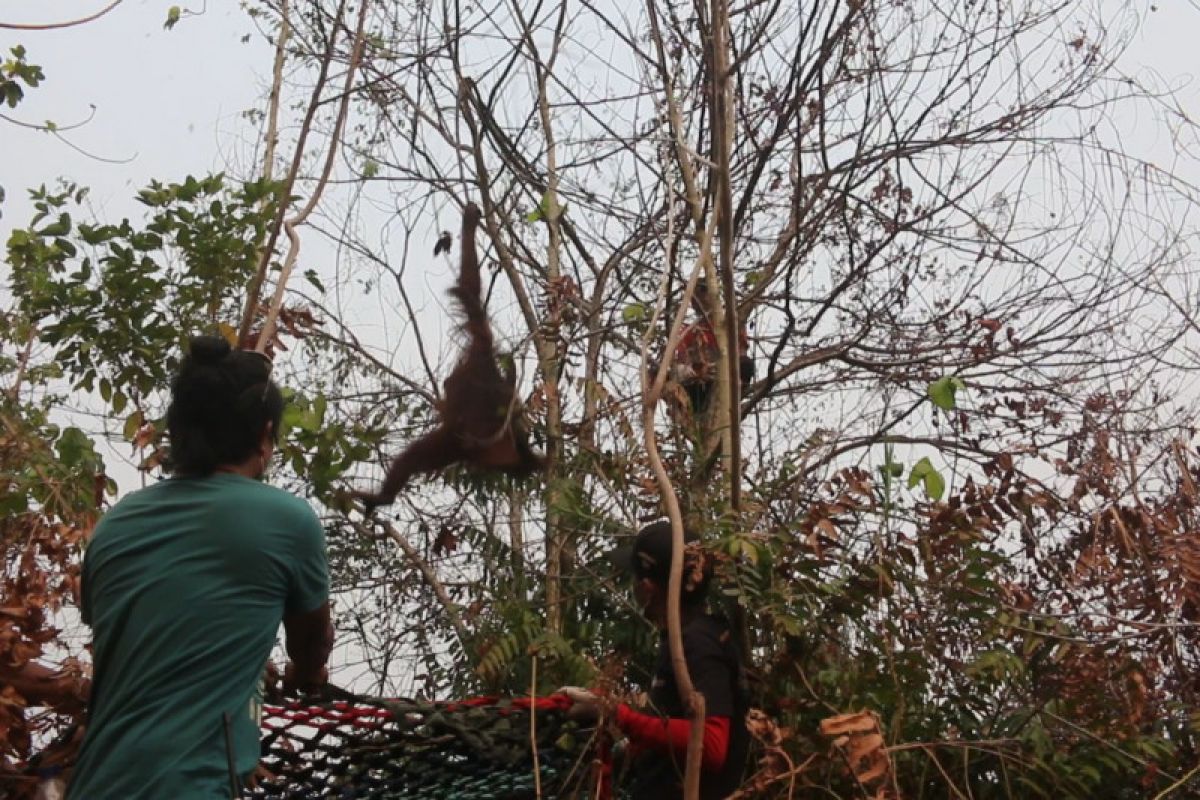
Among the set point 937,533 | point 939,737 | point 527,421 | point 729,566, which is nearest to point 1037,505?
point 937,533

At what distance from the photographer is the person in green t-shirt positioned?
1.80 m

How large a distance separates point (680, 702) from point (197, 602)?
144cm

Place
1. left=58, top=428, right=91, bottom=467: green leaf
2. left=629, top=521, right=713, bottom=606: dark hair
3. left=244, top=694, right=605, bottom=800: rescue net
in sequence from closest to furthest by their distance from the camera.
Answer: left=244, top=694, right=605, bottom=800: rescue net, left=629, top=521, right=713, bottom=606: dark hair, left=58, top=428, right=91, bottom=467: green leaf

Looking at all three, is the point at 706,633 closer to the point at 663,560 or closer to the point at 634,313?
the point at 663,560

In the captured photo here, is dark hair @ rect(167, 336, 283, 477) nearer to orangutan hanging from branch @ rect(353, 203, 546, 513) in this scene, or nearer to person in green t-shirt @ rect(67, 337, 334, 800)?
person in green t-shirt @ rect(67, 337, 334, 800)

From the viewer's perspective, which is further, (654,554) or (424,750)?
(654,554)

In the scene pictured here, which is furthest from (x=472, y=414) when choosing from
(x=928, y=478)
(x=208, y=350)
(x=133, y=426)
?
(x=208, y=350)

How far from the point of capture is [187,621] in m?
1.84

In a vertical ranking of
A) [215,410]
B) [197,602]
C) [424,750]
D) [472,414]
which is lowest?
[424,750]

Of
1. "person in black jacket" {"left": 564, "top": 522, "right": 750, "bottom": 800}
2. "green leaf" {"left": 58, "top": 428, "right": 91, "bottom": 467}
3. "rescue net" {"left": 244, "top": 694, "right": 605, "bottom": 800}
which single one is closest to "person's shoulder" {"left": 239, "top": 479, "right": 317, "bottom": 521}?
"rescue net" {"left": 244, "top": 694, "right": 605, "bottom": 800}

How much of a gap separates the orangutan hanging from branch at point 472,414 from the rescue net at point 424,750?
1.45 metres

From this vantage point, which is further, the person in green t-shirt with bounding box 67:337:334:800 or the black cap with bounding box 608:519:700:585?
the black cap with bounding box 608:519:700:585

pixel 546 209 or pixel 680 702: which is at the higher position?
pixel 546 209

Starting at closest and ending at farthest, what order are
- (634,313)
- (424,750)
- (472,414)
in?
(424,750) → (472,414) → (634,313)
